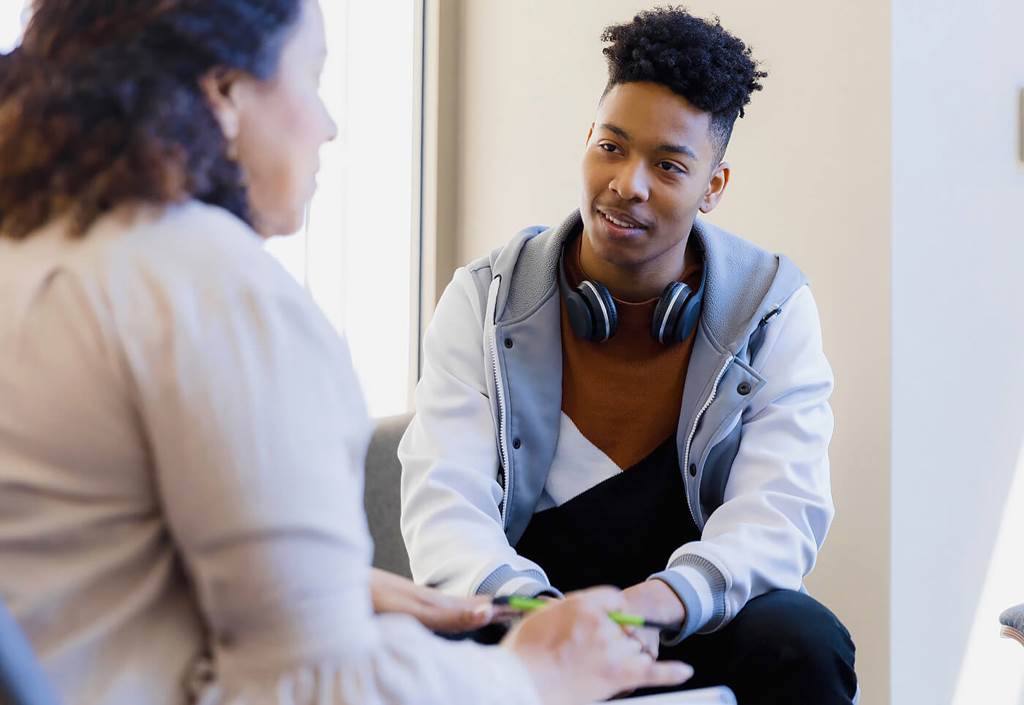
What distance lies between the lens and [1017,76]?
232 centimetres

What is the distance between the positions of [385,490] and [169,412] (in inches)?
59.8

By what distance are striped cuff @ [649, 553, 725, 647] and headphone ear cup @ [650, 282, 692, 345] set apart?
13.8 inches

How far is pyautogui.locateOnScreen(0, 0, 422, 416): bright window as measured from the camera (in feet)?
9.37

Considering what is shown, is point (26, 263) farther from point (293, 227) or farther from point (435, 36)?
point (435, 36)

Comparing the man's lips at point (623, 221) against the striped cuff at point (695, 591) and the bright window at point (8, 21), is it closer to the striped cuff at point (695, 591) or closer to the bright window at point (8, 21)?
the striped cuff at point (695, 591)

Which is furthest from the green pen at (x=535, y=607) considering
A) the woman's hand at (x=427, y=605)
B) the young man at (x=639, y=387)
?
the young man at (x=639, y=387)

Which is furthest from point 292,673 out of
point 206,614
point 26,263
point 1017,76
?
point 1017,76

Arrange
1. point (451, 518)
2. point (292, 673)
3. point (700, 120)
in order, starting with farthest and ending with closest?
point (700, 120), point (451, 518), point (292, 673)

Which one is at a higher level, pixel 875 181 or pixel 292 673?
pixel 875 181

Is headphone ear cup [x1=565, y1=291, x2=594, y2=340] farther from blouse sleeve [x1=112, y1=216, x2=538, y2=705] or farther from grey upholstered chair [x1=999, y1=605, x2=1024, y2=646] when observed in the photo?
blouse sleeve [x1=112, y1=216, x2=538, y2=705]

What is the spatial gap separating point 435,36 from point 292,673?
8.20ft

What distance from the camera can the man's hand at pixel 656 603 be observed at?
4.73ft

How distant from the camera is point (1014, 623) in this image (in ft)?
5.84

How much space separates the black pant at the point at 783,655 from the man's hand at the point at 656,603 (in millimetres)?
112
